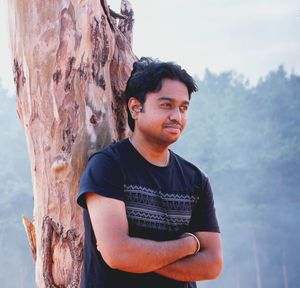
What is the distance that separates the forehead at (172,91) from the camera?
250 centimetres

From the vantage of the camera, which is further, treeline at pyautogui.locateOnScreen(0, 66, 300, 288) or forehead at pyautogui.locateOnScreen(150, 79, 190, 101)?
treeline at pyautogui.locateOnScreen(0, 66, 300, 288)

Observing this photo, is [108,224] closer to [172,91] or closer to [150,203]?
[150,203]

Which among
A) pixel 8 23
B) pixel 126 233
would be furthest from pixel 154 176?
pixel 8 23

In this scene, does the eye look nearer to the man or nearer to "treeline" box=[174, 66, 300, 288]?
the man

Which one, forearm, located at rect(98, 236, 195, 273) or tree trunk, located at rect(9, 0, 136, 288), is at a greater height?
tree trunk, located at rect(9, 0, 136, 288)

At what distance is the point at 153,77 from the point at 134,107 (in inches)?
6.5

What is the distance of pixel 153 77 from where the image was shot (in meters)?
2.53

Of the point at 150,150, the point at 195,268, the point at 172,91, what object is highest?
the point at 172,91

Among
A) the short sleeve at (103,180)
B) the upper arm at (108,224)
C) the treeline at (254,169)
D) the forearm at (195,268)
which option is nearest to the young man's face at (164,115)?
the short sleeve at (103,180)

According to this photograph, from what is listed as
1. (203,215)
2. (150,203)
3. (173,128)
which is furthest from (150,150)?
(203,215)

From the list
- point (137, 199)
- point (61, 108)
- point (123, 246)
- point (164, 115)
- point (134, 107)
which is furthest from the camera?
point (61, 108)

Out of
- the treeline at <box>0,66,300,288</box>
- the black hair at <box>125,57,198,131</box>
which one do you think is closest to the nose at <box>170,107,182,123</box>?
the black hair at <box>125,57,198,131</box>

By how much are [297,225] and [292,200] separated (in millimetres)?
1552

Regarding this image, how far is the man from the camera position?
7.45 ft
